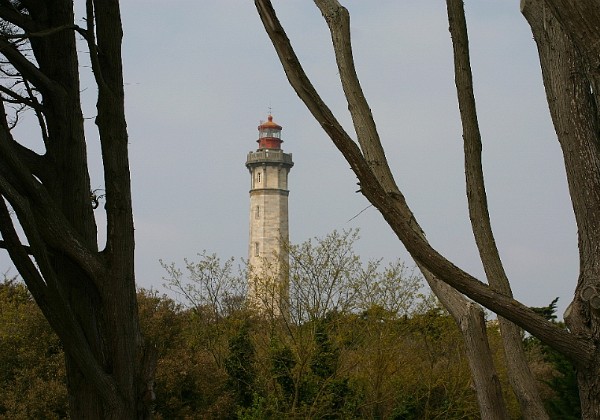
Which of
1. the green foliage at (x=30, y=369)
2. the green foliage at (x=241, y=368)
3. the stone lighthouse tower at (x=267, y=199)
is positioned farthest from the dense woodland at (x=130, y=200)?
the stone lighthouse tower at (x=267, y=199)

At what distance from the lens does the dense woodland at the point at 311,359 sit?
15305 millimetres

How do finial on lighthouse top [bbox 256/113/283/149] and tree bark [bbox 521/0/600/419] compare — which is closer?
tree bark [bbox 521/0/600/419]

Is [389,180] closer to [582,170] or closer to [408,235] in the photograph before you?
[408,235]

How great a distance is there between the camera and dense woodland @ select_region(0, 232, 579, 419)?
1530 centimetres

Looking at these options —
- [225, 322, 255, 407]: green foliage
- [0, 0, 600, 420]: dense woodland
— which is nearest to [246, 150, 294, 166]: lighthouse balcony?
[225, 322, 255, 407]: green foliage

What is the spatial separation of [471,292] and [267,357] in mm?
14519

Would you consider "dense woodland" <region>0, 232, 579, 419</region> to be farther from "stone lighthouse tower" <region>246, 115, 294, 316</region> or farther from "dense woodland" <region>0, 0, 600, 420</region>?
"stone lighthouse tower" <region>246, 115, 294, 316</region>

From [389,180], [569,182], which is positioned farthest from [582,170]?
[389,180]

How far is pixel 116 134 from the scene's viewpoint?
5.01m

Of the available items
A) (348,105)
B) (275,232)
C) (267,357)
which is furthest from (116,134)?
(275,232)

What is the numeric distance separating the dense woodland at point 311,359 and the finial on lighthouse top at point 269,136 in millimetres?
38535

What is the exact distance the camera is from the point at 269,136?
195ft

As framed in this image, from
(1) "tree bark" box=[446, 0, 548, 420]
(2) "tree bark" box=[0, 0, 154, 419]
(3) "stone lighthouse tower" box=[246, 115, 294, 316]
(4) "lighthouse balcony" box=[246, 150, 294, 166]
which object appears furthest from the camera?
(4) "lighthouse balcony" box=[246, 150, 294, 166]

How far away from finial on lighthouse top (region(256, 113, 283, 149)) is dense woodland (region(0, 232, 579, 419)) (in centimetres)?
3854
